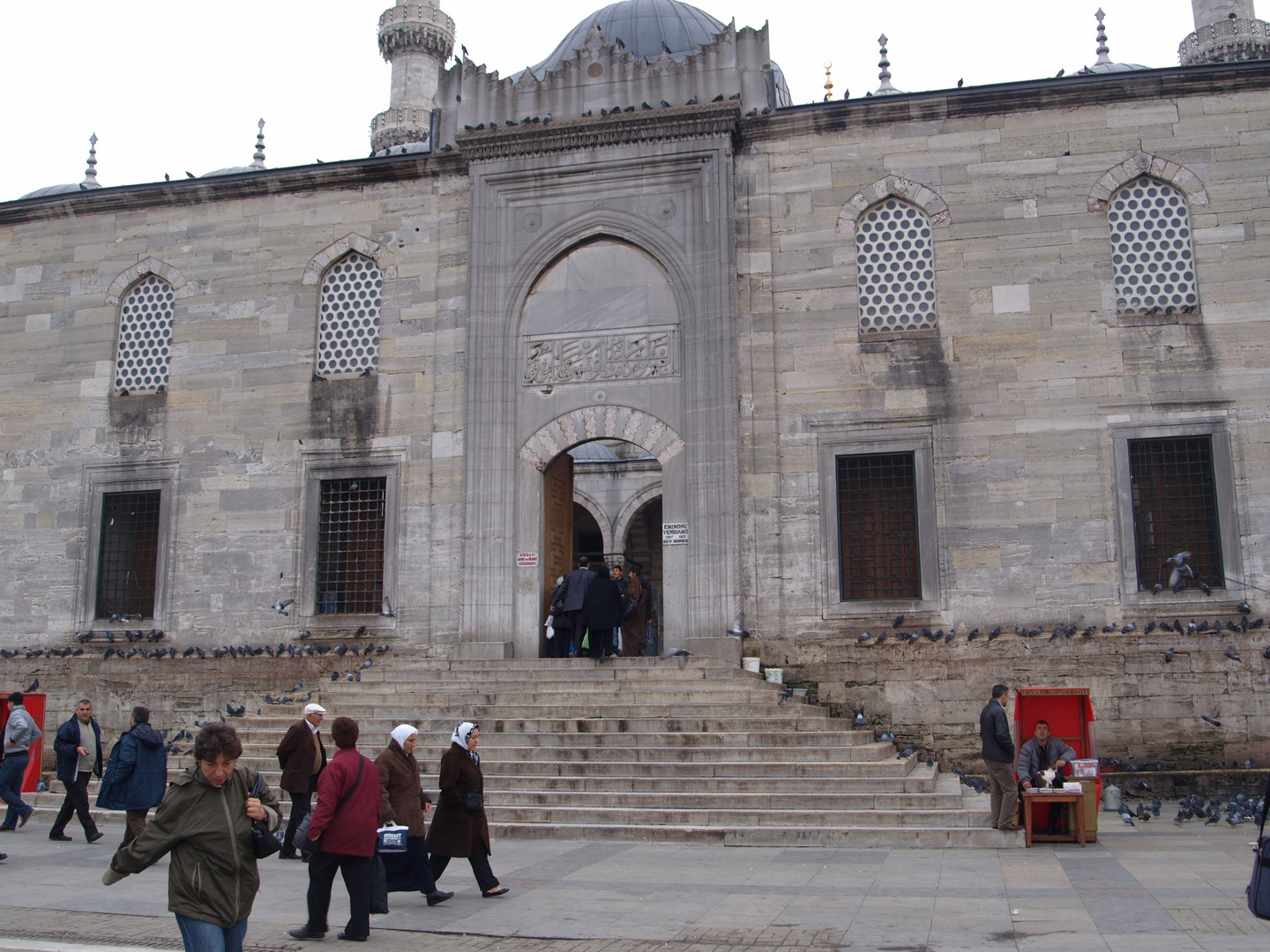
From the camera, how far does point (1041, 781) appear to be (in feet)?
30.4

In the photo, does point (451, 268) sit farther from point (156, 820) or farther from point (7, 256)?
point (156, 820)

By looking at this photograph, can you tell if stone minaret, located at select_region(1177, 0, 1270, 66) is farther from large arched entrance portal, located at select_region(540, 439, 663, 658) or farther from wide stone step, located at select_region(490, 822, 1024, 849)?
wide stone step, located at select_region(490, 822, 1024, 849)

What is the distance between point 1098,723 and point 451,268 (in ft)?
31.0

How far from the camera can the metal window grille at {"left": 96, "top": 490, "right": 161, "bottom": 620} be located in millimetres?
15531

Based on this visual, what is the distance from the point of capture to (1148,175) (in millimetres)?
13312

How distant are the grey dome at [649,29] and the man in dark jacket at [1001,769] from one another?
1046 cm

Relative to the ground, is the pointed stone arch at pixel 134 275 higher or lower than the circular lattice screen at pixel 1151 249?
higher

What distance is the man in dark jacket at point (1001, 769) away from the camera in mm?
9195

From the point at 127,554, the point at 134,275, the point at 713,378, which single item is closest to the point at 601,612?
the point at 713,378

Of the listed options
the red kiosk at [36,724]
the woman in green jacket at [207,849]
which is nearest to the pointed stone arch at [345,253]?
the red kiosk at [36,724]

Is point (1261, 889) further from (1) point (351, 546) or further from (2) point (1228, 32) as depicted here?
(2) point (1228, 32)

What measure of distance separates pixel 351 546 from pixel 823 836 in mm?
7911

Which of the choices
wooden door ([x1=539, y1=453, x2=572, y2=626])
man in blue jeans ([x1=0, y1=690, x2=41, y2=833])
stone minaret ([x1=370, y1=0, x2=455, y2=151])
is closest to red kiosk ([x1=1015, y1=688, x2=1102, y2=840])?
wooden door ([x1=539, y1=453, x2=572, y2=626])

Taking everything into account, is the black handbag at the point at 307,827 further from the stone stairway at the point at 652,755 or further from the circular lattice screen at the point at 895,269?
the circular lattice screen at the point at 895,269
